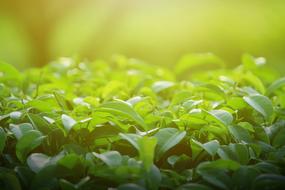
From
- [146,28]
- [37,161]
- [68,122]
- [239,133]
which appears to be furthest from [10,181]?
[146,28]

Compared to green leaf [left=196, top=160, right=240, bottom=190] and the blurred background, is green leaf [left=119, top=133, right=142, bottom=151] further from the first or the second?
the blurred background

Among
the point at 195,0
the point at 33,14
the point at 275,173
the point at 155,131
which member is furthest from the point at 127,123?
the point at 195,0

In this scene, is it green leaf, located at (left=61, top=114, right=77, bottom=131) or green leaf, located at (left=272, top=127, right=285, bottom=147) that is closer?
green leaf, located at (left=61, top=114, right=77, bottom=131)

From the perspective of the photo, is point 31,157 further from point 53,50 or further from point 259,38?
point 259,38

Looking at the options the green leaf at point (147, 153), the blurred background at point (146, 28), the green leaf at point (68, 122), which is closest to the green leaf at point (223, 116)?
the green leaf at point (147, 153)

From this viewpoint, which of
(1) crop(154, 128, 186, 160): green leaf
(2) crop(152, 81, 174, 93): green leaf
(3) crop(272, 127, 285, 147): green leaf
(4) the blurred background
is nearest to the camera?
(1) crop(154, 128, 186, 160): green leaf


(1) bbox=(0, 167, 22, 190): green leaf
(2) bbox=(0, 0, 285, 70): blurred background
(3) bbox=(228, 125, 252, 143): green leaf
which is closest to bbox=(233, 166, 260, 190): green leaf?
(3) bbox=(228, 125, 252, 143): green leaf

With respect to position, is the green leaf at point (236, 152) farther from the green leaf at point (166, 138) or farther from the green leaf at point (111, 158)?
the green leaf at point (111, 158)
